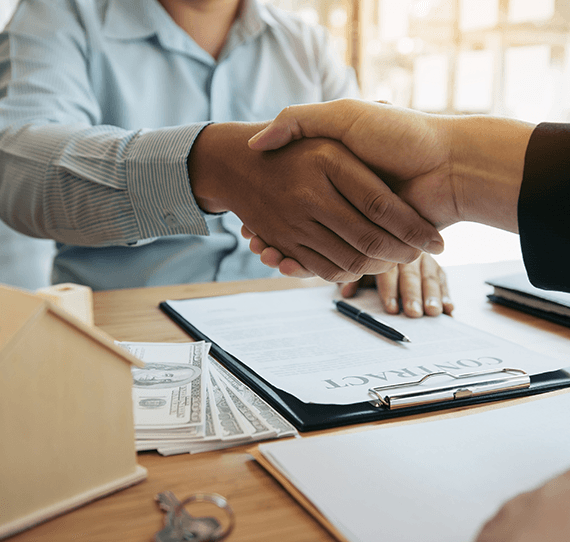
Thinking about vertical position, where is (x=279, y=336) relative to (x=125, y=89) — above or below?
below

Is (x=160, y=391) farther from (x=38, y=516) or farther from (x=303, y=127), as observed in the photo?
(x=303, y=127)

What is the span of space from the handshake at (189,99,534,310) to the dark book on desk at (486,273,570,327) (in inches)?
7.2

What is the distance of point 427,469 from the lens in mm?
351

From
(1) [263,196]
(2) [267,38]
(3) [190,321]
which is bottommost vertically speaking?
(3) [190,321]

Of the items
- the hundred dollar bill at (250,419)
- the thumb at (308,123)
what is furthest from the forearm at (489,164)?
the hundred dollar bill at (250,419)

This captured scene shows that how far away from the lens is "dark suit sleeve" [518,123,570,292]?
1.62 feet

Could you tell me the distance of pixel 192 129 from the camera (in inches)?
29.5

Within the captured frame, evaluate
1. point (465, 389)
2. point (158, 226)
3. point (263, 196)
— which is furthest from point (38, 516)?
point (158, 226)

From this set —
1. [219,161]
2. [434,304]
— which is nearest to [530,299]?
[434,304]

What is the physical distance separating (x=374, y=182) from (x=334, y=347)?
20 centimetres

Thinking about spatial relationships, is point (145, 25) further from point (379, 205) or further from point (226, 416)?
point (226, 416)

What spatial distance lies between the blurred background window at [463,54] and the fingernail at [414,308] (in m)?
2.56

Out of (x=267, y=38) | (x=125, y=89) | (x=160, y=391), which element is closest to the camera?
(x=160, y=391)

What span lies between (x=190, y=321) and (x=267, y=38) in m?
0.97
